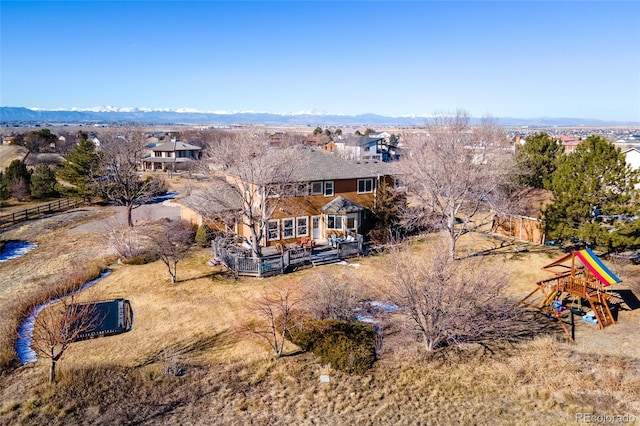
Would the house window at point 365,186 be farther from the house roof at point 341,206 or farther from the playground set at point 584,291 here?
the playground set at point 584,291

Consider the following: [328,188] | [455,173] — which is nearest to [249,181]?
[328,188]

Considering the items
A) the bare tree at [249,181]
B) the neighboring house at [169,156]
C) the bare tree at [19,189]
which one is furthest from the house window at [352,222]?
A: the neighboring house at [169,156]

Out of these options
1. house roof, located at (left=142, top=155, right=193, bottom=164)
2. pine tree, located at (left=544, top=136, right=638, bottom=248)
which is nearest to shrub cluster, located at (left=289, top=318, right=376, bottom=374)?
pine tree, located at (left=544, top=136, right=638, bottom=248)

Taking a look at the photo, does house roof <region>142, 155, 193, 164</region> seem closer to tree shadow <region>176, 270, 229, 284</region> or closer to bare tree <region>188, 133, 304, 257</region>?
bare tree <region>188, 133, 304, 257</region>

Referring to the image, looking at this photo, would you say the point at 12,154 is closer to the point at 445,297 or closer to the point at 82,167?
the point at 82,167

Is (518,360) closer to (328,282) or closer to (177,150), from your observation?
(328,282)
